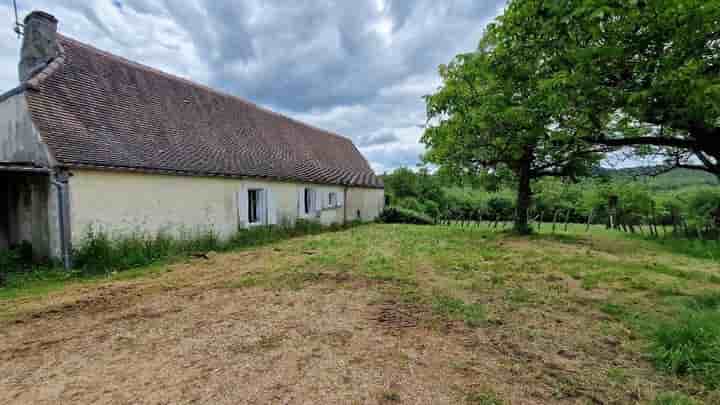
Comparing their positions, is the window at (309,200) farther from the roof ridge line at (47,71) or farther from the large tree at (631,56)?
the large tree at (631,56)

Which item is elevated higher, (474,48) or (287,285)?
(474,48)

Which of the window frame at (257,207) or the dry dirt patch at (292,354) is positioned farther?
the window frame at (257,207)

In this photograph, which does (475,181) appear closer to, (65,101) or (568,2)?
(568,2)

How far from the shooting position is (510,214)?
2362cm

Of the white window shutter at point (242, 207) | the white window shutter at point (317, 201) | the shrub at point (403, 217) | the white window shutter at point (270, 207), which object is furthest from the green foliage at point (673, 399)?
the shrub at point (403, 217)

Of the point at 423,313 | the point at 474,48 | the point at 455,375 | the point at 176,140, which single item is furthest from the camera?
the point at 474,48

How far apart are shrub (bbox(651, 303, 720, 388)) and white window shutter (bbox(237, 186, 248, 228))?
1019cm

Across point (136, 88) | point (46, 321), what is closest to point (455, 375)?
point (46, 321)

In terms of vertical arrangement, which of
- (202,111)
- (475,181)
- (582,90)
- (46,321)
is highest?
(202,111)

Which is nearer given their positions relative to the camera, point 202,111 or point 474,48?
point 474,48

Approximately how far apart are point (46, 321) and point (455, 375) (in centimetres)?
531

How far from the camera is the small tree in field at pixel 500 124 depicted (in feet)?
16.1

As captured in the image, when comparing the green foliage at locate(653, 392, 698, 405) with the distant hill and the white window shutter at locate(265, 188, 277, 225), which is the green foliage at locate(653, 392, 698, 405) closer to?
the distant hill

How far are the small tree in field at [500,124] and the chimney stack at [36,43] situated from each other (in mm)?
11013
